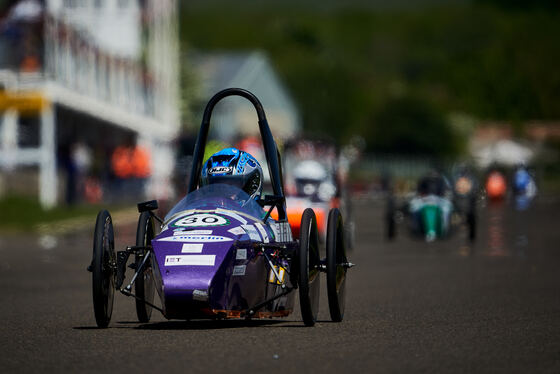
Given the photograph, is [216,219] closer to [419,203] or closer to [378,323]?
[378,323]

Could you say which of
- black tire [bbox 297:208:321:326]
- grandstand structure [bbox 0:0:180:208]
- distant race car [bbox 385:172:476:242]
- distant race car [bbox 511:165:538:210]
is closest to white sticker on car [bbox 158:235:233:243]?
black tire [bbox 297:208:321:326]

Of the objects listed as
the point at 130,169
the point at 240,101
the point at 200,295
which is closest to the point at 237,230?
the point at 200,295

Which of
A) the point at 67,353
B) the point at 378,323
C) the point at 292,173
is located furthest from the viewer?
the point at 292,173

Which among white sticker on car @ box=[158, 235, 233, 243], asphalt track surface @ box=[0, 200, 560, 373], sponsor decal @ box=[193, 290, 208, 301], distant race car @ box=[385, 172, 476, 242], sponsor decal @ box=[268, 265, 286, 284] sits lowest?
asphalt track surface @ box=[0, 200, 560, 373]

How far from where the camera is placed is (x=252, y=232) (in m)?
10.2

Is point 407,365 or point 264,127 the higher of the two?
point 264,127

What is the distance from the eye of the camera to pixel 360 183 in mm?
74125

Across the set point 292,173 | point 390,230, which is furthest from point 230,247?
point 390,230

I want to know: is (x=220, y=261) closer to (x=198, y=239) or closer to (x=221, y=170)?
(x=198, y=239)

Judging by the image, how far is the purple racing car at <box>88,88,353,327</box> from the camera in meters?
9.48

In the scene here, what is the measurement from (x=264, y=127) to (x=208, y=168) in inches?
26.0

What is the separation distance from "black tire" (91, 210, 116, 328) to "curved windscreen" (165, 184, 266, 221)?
1.66 feet

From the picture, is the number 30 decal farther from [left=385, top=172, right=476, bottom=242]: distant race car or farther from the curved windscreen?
[left=385, top=172, right=476, bottom=242]: distant race car

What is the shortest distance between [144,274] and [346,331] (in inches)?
60.5
